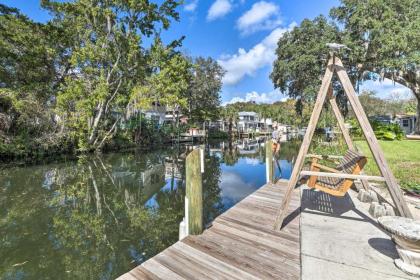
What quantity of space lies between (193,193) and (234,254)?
0.94 m

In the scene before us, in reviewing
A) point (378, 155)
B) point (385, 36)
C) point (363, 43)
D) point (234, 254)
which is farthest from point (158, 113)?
point (378, 155)

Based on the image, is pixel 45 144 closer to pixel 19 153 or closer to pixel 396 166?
pixel 19 153

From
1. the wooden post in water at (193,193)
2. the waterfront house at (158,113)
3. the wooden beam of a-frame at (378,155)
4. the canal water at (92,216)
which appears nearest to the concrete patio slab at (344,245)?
the wooden beam of a-frame at (378,155)

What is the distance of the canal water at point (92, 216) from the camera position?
3611 millimetres

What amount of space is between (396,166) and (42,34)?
20.9 meters

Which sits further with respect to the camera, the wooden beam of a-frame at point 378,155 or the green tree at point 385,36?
the green tree at point 385,36

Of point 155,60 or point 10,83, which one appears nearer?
point 10,83

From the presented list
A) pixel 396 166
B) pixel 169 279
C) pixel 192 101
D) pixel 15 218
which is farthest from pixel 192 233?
pixel 192 101

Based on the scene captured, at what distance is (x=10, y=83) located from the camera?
14992mm

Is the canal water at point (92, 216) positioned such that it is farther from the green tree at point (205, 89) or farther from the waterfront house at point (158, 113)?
the waterfront house at point (158, 113)

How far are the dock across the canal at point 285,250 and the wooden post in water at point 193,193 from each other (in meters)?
0.14

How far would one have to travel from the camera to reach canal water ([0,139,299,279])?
361cm

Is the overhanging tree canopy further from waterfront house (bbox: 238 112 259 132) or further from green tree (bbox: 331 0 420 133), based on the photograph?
waterfront house (bbox: 238 112 259 132)

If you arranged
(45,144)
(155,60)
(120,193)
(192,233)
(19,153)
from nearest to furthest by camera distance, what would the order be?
(192,233)
(120,193)
(19,153)
(45,144)
(155,60)
